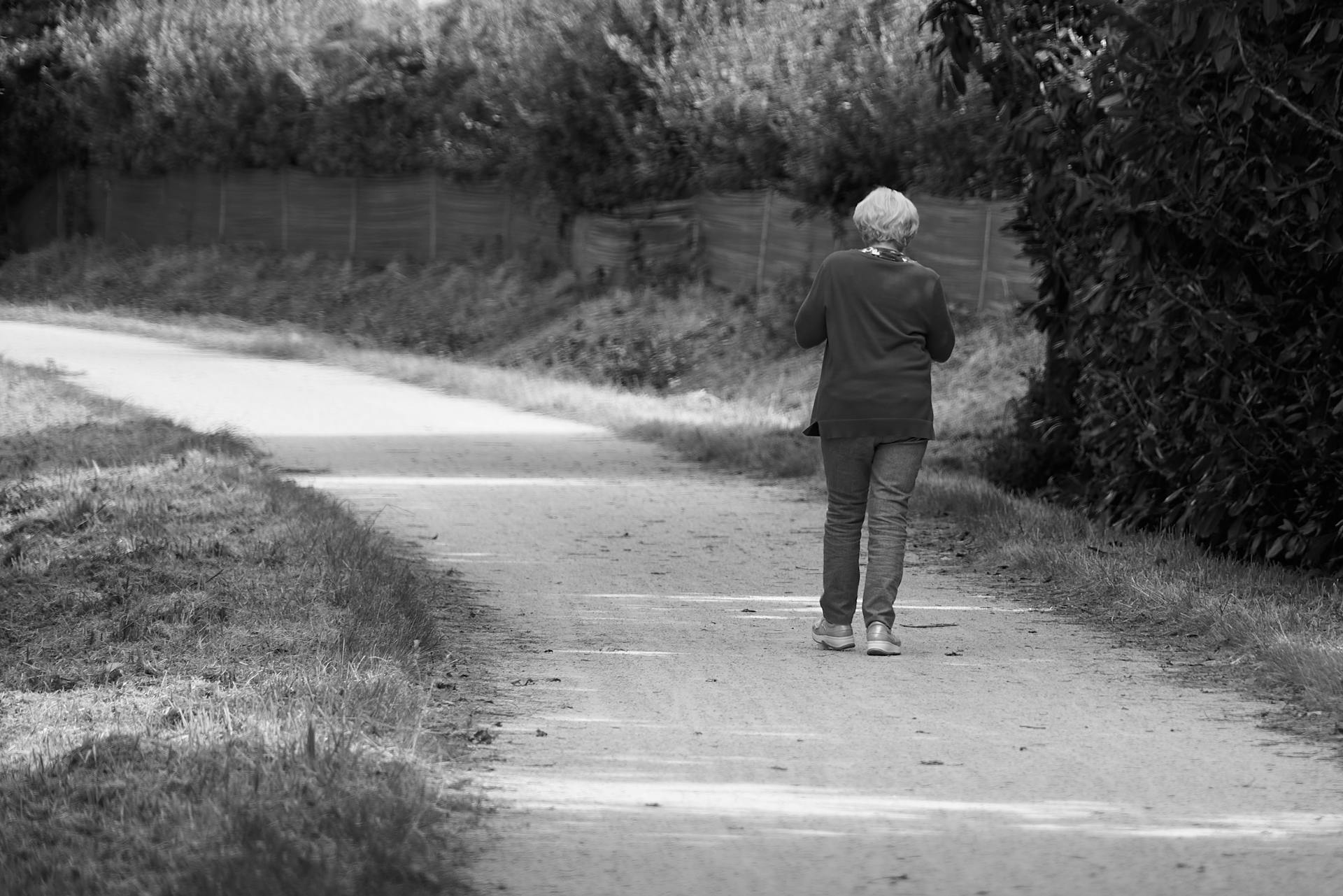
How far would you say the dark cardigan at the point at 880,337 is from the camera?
7020 millimetres

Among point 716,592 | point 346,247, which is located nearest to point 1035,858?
point 716,592

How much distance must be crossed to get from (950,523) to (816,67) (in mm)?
13868

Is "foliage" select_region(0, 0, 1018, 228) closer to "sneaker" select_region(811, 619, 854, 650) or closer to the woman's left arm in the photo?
the woman's left arm

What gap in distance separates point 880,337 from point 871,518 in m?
0.70

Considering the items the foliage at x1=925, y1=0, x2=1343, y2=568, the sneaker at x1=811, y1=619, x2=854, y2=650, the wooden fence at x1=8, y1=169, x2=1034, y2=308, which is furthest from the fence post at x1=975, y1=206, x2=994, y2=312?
the sneaker at x1=811, y1=619, x2=854, y2=650

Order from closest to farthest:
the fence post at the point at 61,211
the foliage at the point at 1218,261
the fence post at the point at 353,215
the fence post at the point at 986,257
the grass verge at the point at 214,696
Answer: the grass verge at the point at 214,696, the foliage at the point at 1218,261, the fence post at the point at 986,257, the fence post at the point at 353,215, the fence post at the point at 61,211

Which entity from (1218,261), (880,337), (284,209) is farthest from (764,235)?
(880,337)

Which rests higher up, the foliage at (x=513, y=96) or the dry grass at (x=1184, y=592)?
the foliage at (x=513, y=96)

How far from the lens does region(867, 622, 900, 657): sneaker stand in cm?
700

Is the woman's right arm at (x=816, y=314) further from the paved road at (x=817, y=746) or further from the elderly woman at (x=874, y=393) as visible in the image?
the paved road at (x=817, y=746)

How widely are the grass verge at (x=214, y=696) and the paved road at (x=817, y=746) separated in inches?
11.0

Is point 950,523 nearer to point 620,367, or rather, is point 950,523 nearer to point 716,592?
point 716,592

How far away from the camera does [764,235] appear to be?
25.0m

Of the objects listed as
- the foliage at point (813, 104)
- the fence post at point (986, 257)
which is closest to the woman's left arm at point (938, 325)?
the foliage at point (813, 104)
